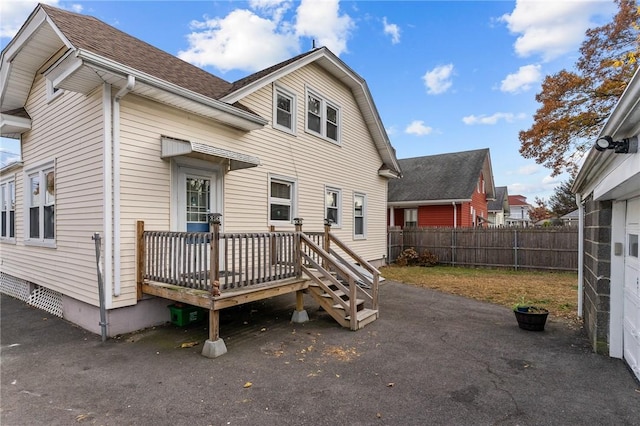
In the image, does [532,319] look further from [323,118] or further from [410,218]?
[410,218]

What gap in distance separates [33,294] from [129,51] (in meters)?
6.11

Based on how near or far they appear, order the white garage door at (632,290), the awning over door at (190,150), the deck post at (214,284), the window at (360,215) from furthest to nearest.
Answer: the window at (360,215) < the awning over door at (190,150) < the deck post at (214,284) < the white garage door at (632,290)

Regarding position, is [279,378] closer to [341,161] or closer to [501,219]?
[341,161]

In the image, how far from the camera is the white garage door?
154 inches

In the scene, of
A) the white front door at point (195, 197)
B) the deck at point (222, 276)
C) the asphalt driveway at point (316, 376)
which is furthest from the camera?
the white front door at point (195, 197)

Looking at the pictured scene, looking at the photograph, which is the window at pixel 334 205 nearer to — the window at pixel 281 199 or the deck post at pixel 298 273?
the window at pixel 281 199

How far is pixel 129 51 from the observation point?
21.9 feet

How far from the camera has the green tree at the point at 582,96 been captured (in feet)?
44.1

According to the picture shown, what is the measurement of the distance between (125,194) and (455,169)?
19.0 meters

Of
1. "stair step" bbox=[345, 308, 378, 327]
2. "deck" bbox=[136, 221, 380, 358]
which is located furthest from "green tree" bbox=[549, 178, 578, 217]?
"deck" bbox=[136, 221, 380, 358]

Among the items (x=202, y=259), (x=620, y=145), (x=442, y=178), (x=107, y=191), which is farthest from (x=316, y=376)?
(x=442, y=178)

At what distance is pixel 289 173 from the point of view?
909 cm

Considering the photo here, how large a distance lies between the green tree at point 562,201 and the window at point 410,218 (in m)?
23.1

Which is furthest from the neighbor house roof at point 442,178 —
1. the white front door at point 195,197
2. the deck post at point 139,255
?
the deck post at point 139,255
